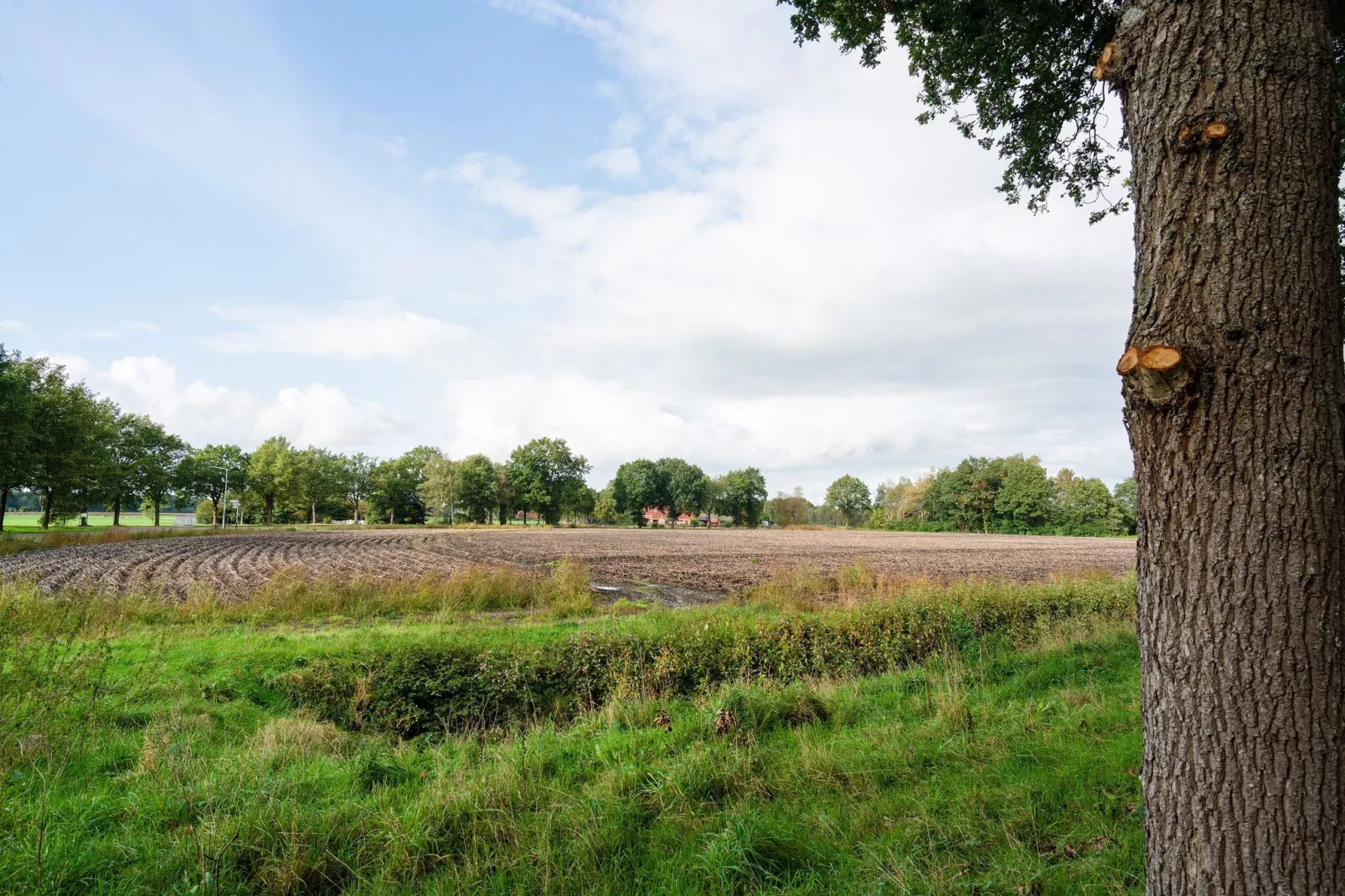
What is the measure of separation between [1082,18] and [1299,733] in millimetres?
7314

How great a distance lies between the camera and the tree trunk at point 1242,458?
201 centimetres

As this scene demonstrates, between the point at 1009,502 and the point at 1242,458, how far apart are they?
10368 centimetres

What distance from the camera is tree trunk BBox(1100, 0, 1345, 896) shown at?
2.01 meters

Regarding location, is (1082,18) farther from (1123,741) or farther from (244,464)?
(244,464)

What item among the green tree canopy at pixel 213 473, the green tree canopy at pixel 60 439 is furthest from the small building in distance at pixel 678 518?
the green tree canopy at pixel 60 439

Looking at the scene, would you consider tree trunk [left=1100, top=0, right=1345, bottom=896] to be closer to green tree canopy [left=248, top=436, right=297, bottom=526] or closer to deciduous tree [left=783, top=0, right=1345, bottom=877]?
deciduous tree [left=783, top=0, right=1345, bottom=877]

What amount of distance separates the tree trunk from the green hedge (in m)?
6.36

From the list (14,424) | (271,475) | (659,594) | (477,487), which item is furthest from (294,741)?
(477,487)

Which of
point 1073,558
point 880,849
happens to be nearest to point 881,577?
point 880,849

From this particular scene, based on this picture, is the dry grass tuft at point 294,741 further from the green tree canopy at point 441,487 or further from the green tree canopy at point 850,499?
the green tree canopy at point 850,499

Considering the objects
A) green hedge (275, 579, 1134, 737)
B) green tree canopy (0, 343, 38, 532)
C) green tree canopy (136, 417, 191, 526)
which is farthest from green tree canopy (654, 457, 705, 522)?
green hedge (275, 579, 1134, 737)

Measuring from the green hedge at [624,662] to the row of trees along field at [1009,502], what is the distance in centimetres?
9138

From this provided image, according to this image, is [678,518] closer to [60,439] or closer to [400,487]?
[400,487]

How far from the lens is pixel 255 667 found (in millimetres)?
9422
